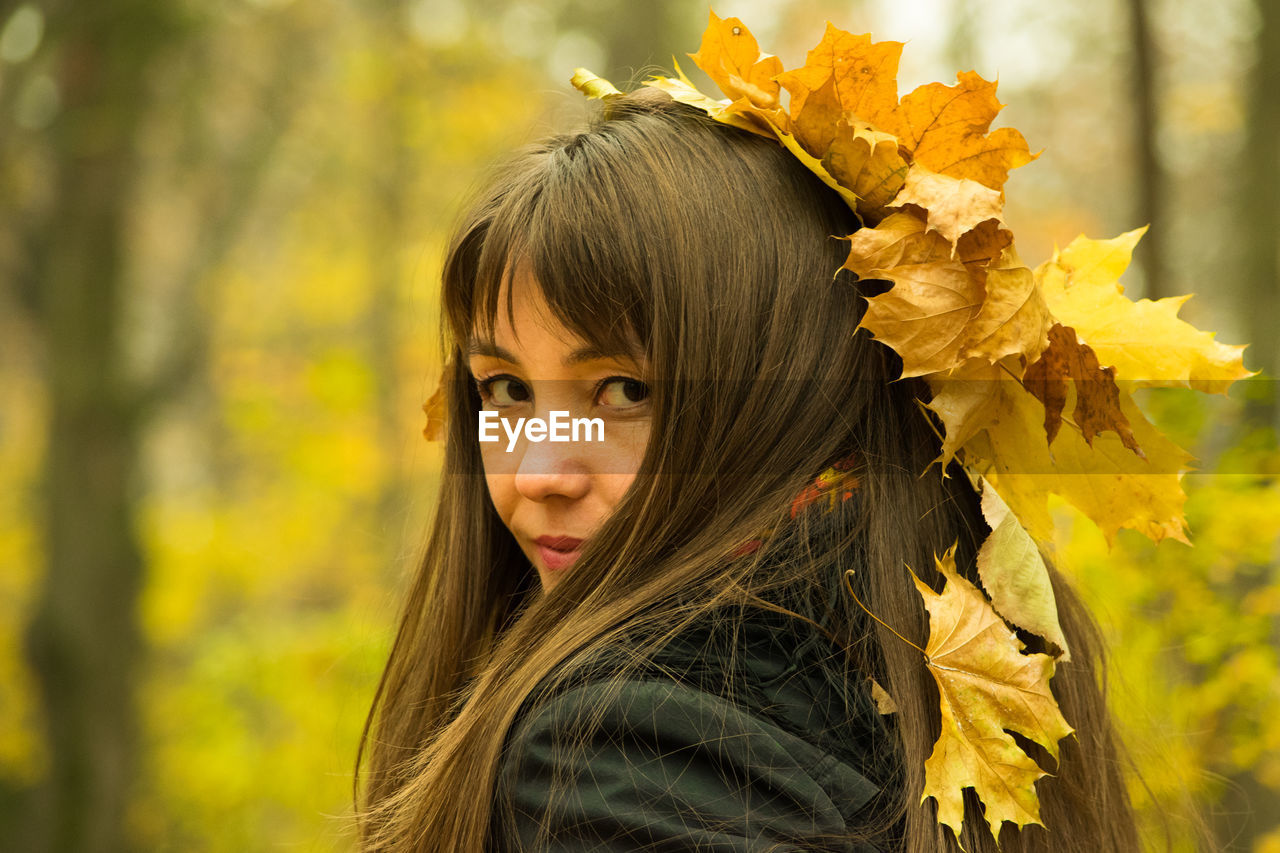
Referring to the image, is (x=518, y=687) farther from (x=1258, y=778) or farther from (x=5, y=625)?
(x=5, y=625)

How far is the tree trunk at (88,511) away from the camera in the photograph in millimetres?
5926

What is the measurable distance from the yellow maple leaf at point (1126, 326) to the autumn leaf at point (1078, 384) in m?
0.09

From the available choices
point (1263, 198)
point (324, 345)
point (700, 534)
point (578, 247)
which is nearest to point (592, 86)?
point (578, 247)

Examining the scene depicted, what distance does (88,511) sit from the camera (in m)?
6.05

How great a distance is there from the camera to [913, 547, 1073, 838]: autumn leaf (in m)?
1.33

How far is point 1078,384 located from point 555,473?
2.46 feet

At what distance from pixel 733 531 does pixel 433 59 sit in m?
9.60

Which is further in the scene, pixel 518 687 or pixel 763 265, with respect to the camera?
pixel 763 265

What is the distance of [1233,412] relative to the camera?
2895 millimetres

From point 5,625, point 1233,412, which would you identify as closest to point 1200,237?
point 1233,412

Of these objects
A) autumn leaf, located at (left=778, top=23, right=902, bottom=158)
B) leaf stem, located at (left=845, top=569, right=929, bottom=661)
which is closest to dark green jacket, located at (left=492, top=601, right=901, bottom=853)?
leaf stem, located at (left=845, top=569, right=929, bottom=661)

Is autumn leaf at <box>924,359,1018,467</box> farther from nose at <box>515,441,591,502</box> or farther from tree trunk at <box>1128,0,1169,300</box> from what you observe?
tree trunk at <box>1128,0,1169,300</box>

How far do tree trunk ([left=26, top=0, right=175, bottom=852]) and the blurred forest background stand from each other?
0.02 m

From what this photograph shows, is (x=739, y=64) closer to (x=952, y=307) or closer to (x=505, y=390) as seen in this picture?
(x=952, y=307)
